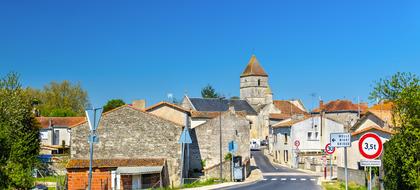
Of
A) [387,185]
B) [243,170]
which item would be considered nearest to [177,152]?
[243,170]

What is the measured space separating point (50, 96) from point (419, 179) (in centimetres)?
9558

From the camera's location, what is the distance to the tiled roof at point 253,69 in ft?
454

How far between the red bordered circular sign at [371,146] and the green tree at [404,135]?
190 inches

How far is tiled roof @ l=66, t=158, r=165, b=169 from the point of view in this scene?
4347 cm

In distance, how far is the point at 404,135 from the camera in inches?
696

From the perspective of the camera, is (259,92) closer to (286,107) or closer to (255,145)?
(286,107)

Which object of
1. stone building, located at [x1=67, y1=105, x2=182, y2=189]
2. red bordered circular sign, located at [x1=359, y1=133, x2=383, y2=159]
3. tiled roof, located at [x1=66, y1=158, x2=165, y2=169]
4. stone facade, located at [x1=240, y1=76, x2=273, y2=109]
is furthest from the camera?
stone facade, located at [x1=240, y1=76, x2=273, y2=109]

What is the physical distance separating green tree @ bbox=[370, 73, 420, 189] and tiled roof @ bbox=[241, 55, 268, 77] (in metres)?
119

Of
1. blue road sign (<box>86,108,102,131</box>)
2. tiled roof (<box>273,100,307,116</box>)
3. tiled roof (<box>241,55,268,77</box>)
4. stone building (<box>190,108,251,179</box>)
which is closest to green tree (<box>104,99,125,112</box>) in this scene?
tiled roof (<box>273,100,307,116</box>)

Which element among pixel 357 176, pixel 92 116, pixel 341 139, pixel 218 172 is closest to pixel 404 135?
pixel 341 139

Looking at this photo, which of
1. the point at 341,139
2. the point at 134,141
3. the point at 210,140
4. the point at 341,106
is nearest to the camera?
the point at 341,139

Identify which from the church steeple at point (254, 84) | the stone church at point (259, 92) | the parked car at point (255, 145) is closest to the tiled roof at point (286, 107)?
the stone church at point (259, 92)

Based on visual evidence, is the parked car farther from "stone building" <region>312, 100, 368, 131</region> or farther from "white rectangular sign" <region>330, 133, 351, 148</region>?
"white rectangular sign" <region>330, 133, 351, 148</region>

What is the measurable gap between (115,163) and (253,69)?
3819 inches
